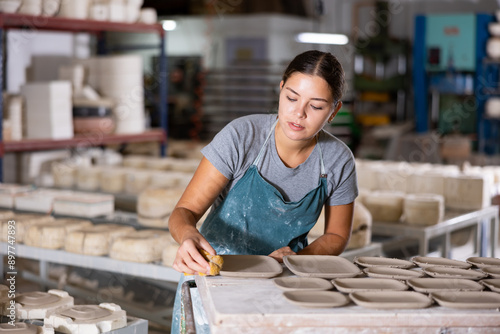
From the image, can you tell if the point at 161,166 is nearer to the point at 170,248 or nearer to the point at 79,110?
the point at 79,110

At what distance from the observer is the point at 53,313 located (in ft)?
7.48

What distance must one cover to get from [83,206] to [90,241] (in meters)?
0.61

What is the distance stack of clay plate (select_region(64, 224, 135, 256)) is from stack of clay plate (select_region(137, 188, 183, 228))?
390 millimetres

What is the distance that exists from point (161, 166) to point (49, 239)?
188 centimetres

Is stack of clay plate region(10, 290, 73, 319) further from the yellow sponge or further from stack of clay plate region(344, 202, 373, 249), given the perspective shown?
stack of clay plate region(344, 202, 373, 249)

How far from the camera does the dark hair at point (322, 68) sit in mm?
1938

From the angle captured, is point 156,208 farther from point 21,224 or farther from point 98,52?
point 98,52

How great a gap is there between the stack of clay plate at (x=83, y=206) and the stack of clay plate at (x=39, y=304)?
111cm

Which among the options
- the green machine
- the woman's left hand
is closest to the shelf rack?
the woman's left hand

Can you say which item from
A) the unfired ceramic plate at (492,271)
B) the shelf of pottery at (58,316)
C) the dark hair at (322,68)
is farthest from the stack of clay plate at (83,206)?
the unfired ceramic plate at (492,271)

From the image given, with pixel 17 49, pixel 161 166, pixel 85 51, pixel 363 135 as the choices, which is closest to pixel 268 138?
pixel 161 166

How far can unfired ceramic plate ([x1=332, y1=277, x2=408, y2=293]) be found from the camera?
172 centimetres

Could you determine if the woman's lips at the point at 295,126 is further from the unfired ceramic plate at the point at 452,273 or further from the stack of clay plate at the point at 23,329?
the stack of clay plate at the point at 23,329

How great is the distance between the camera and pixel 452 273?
192 cm
